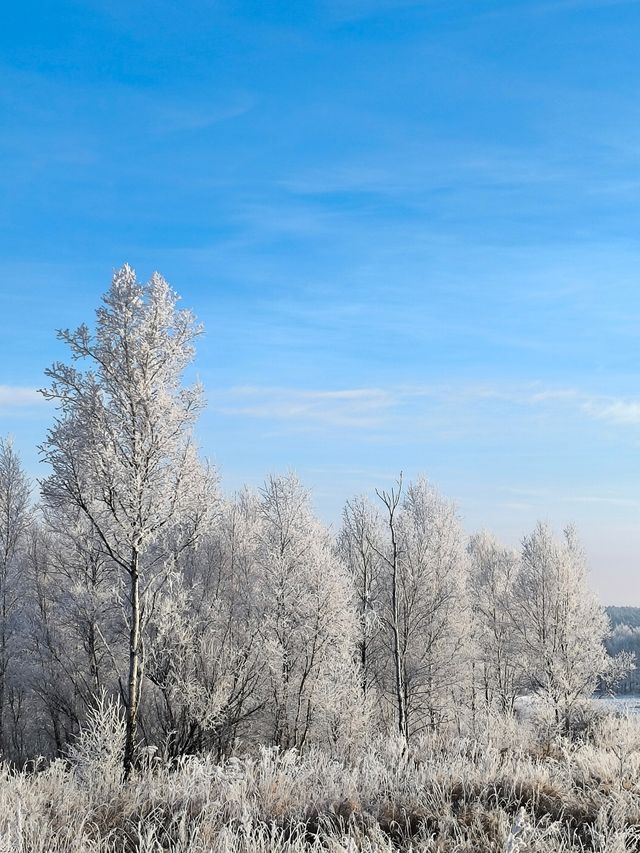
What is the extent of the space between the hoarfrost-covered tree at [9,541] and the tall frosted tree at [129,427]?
64.3ft

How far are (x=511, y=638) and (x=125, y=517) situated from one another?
29.7 m

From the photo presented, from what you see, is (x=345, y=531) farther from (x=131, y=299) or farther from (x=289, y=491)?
(x=131, y=299)

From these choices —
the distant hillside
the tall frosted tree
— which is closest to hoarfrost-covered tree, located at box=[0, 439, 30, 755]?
the tall frosted tree

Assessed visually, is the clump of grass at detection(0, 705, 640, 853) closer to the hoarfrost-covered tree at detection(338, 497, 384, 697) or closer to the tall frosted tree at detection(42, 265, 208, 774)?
the tall frosted tree at detection(42, 265, 208, 774)

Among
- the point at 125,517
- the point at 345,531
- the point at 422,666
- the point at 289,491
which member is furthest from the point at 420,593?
the point at 125,517

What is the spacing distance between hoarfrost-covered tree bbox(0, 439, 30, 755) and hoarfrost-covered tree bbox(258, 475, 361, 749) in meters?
11.0

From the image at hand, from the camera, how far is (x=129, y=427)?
11734mm

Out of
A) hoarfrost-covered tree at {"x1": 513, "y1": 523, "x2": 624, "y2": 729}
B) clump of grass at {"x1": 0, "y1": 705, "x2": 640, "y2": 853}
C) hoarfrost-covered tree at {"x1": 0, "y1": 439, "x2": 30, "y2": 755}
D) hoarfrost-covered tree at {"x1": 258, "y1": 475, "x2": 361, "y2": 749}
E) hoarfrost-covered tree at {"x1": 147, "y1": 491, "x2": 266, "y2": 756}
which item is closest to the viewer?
clump of grass at {"x1": 0, "y1": 705, "x2": 640, "y2": 853}

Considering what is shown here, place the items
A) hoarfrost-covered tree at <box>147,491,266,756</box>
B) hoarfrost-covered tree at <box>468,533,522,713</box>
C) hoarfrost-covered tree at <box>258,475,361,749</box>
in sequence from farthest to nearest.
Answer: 1. hoarfrost-covered tree at <box>468,533,522,713</box>
2. hoarfrost-covered tree at <box>258,475,361,749</box>
3. hoarfrost-covered tree at <box>147,491,266,756</box>

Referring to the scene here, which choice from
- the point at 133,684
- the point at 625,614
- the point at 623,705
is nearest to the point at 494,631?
the point at 623,705

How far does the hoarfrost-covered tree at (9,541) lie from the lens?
28.2 metres

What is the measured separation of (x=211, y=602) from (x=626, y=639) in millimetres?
71087

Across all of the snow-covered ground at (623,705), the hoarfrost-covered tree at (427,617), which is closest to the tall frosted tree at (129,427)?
the snow-covered ground at (623,705)

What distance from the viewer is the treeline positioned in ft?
38.3
